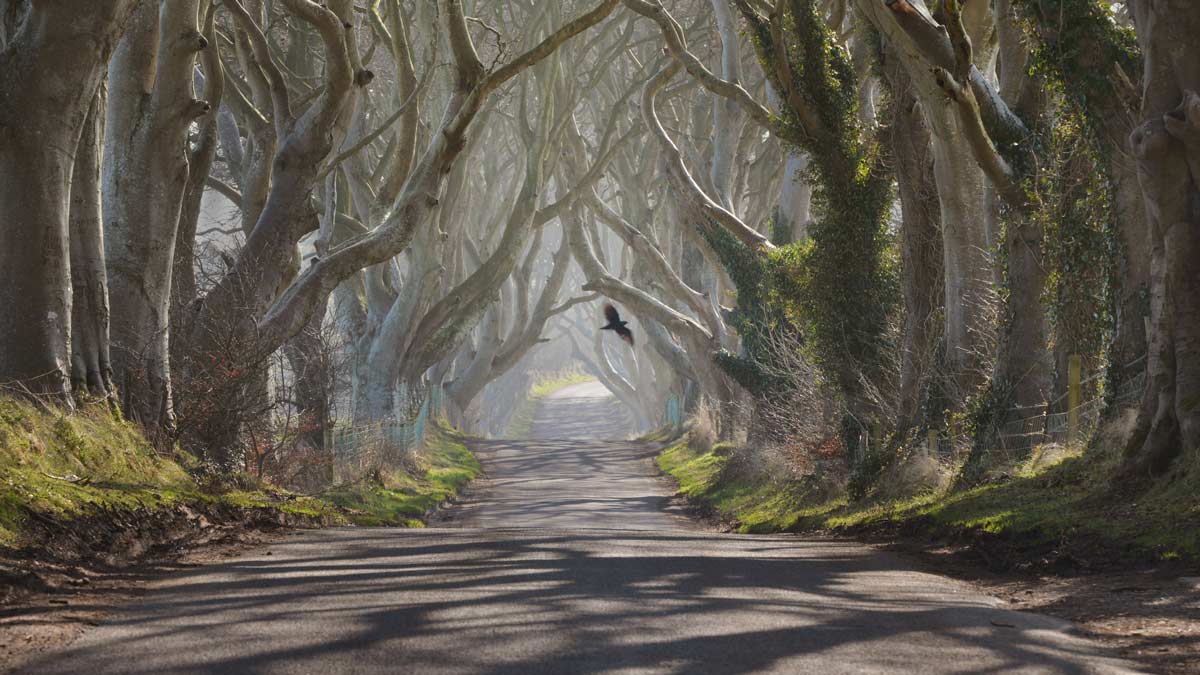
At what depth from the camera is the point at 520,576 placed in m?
8.17

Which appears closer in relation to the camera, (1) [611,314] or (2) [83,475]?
(2) [83,475]

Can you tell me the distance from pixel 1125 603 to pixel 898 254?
38.4ft

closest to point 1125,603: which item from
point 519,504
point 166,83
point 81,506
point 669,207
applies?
point 81,506

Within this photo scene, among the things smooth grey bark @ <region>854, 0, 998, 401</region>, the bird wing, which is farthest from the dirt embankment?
the bird wing

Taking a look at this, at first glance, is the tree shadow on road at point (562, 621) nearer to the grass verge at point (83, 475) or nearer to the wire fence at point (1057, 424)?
the grass verge at point (83, 475)

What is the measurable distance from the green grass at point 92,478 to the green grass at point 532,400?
40150 millimetres

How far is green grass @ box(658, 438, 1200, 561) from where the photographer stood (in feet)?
28.8

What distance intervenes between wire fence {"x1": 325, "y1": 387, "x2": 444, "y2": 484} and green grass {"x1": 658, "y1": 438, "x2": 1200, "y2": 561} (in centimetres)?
671

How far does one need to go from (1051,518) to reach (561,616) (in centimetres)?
477

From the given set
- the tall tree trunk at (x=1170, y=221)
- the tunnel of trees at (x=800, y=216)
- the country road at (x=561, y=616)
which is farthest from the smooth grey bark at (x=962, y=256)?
the country road at (x=561, y=616)

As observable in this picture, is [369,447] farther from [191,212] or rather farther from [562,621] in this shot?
[562,621]

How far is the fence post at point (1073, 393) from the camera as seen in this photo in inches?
510

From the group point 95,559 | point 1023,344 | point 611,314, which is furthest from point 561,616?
point 611,314

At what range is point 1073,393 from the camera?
13.2 m
